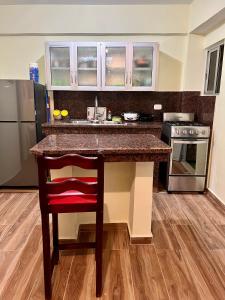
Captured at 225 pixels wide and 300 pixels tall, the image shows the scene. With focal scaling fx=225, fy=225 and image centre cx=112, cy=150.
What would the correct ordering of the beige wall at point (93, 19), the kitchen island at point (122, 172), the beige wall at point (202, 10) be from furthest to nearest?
the beige wall at point (93, 19), the beige wall at point (202, 10), the kitchen island at point (122, 172)

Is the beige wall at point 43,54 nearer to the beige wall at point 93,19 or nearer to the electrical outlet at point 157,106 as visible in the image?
the beige wall at point 93,19

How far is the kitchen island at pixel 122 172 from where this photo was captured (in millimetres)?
1692

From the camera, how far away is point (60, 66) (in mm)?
3447

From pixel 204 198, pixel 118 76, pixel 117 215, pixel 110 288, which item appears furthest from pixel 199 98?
pixel 110 288

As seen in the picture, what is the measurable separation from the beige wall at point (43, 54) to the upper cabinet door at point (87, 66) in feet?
1.04

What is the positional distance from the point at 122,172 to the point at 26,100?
71.4 inches

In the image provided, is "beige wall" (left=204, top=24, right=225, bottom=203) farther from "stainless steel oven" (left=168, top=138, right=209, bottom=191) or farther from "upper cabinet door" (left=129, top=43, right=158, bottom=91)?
"upper cabinet door" (left=129, top=43, right=158, bottom=91)

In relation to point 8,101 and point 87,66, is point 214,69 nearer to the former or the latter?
point 87,66

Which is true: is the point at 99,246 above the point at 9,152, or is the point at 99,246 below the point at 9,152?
below

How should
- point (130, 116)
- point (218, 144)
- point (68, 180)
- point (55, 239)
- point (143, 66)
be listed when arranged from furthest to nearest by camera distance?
point (130, 116) → point (143, 66) → point (218, 144) → point (55, 239) → point (68, 180)

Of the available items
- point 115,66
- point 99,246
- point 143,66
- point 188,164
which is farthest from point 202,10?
point 99,246

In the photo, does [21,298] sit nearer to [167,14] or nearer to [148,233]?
[148,233]

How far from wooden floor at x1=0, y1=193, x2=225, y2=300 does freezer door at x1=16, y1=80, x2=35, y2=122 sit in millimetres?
1297

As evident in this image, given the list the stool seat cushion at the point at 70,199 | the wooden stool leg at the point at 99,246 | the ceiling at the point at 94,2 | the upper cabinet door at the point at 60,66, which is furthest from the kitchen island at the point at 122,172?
the ceiling at the point at 94,2
